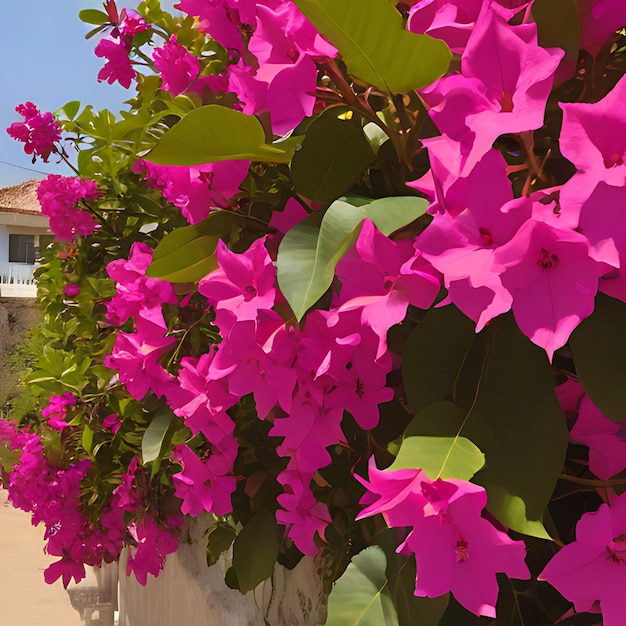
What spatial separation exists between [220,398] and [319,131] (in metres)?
0.27

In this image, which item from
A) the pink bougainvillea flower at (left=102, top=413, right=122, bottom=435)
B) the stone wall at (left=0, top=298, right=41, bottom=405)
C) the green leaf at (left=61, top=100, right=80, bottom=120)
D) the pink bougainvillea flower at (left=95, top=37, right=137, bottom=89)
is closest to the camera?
the pink bougainvillea flower at (left=95, top=37, right=137, bottom=89)

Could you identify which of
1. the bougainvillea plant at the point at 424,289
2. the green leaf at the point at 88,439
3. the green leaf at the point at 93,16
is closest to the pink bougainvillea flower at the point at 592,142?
the bougainvillea plant at the point at 424,289

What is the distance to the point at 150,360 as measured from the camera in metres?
0.86

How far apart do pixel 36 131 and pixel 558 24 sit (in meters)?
2.11

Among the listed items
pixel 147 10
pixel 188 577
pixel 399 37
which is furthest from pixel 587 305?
pixel 188 577

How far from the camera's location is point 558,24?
18.3 inches

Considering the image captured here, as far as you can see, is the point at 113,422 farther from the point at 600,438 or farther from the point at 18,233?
the point at 18,233

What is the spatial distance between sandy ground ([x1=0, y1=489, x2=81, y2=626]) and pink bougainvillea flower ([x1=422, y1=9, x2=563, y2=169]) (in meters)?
7.72

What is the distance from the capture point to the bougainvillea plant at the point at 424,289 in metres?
0.40

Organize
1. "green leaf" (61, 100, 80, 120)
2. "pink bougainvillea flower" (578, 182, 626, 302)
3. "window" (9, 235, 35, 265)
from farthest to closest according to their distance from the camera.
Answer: "window" (9, 235, 35, 265), "green leaf" (61, 100, 80, 120), "pink bougainvillea flower" (578, 182, 626, 302)

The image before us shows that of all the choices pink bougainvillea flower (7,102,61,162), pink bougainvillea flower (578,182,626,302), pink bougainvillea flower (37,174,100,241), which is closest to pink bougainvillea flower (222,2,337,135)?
pink bougainvillea flower (578,182,626,302)

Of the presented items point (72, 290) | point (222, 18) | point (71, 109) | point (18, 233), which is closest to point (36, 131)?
point (71, 109)

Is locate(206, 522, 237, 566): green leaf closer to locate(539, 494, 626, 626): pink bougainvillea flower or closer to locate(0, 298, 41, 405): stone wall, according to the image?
locate(539, 494, 626, 626): pink bougainvillea flower

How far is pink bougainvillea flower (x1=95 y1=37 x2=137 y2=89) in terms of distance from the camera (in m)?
1.48
